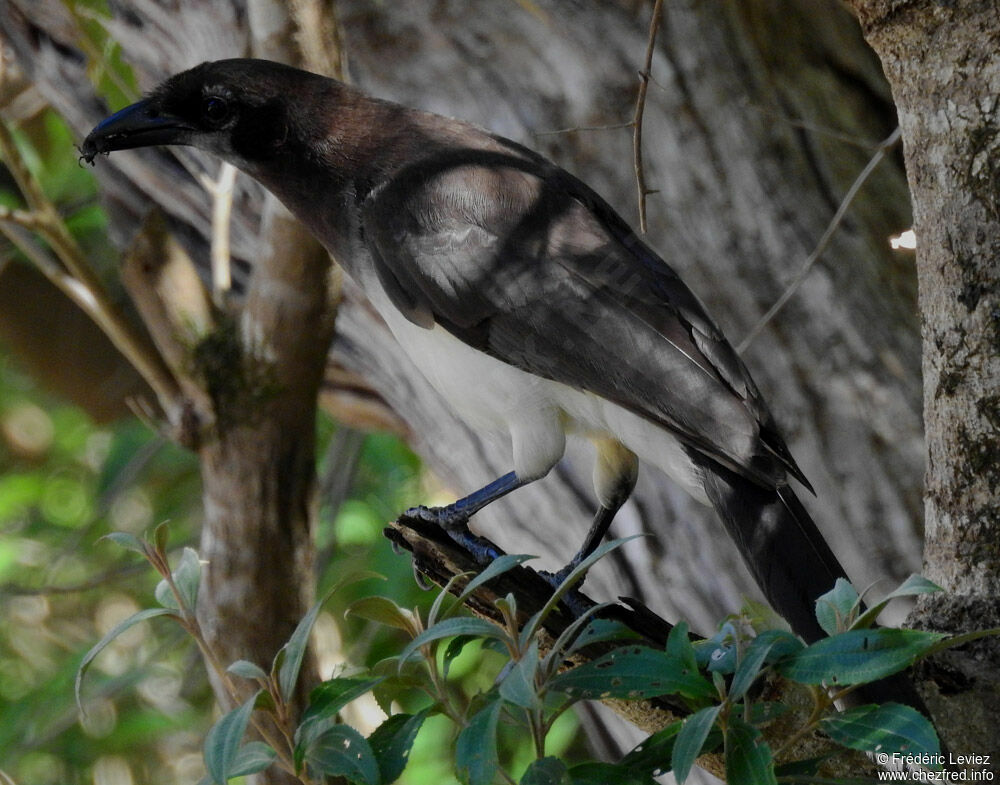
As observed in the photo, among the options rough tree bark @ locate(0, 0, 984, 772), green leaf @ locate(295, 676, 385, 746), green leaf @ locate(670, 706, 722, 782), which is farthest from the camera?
rough tree bark @ locate(0, 0, 984, 772)

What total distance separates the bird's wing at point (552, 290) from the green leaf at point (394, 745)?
979 mm

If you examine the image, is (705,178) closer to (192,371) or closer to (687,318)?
(687,318)

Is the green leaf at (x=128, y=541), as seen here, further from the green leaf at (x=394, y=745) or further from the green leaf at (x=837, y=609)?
the green leaf at (x=837, y=609)

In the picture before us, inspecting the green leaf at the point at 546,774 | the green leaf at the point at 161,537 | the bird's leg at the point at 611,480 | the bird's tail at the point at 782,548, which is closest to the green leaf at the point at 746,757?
the green leaf at the point at 546,774

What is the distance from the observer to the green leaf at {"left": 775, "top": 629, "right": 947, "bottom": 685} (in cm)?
143

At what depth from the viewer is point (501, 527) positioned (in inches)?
154

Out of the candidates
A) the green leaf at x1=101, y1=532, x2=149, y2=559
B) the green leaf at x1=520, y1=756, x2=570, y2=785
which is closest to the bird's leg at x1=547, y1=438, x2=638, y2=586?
the green leaf at x1=101, y1=532, x2=149, y2=559

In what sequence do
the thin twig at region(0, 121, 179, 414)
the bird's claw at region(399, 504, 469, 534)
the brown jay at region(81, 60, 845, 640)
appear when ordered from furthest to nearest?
the thin twig at region(0, 121, 179, 414) → the bird's claw at region(399, 504, 469, 534) → the brown jay at region(81, 60, 845, 640)

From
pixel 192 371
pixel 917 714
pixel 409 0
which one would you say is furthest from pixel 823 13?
pixel 917 714

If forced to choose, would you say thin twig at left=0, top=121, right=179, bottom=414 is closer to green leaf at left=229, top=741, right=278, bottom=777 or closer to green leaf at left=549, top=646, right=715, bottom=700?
green leaf at left=229, top=741, right=278, bottom=777

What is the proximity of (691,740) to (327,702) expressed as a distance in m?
0.54

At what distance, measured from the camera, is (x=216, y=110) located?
9.56 feet

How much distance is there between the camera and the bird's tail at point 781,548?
2.13 metres

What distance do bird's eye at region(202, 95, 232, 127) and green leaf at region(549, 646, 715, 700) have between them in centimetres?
189
